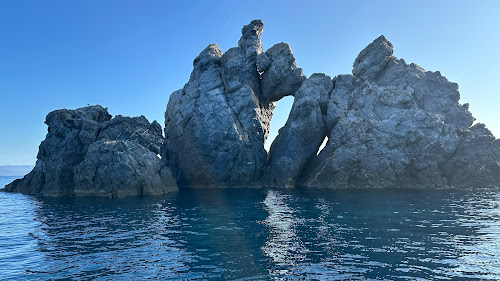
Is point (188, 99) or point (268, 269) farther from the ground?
point (188, 99)

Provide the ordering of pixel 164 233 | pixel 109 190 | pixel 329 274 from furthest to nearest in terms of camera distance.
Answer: pixel 109 190 → pixel 164 233 → pixel 329 274

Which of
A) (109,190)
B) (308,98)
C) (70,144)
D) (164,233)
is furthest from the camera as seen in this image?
(308,98)

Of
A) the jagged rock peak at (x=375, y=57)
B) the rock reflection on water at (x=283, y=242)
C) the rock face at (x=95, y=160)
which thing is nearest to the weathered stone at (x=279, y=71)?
the jagged rock peak at (x=375, y=57)

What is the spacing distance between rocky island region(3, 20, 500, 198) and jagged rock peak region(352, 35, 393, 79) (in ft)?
0.71

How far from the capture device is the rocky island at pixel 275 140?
55375mm

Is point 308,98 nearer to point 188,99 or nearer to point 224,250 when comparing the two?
point 188,99

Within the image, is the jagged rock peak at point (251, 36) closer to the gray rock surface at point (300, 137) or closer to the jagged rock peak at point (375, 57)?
the gray rock surface at point (300, 137)

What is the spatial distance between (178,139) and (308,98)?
28.6 meters

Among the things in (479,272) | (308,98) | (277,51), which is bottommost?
(479,272)

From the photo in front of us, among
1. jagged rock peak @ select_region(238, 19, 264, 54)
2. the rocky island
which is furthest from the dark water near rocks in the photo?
jagged rock peak @ select_region(238, 19, 264, 54)

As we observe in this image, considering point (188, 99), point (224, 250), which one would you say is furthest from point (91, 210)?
point (188, 99)

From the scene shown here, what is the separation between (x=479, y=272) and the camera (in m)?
15.8

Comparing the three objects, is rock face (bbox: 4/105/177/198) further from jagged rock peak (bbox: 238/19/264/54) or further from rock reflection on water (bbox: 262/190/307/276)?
jagged rock peak (bbox: 238/19/264/54)

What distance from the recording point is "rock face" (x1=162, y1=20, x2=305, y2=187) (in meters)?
64.1
